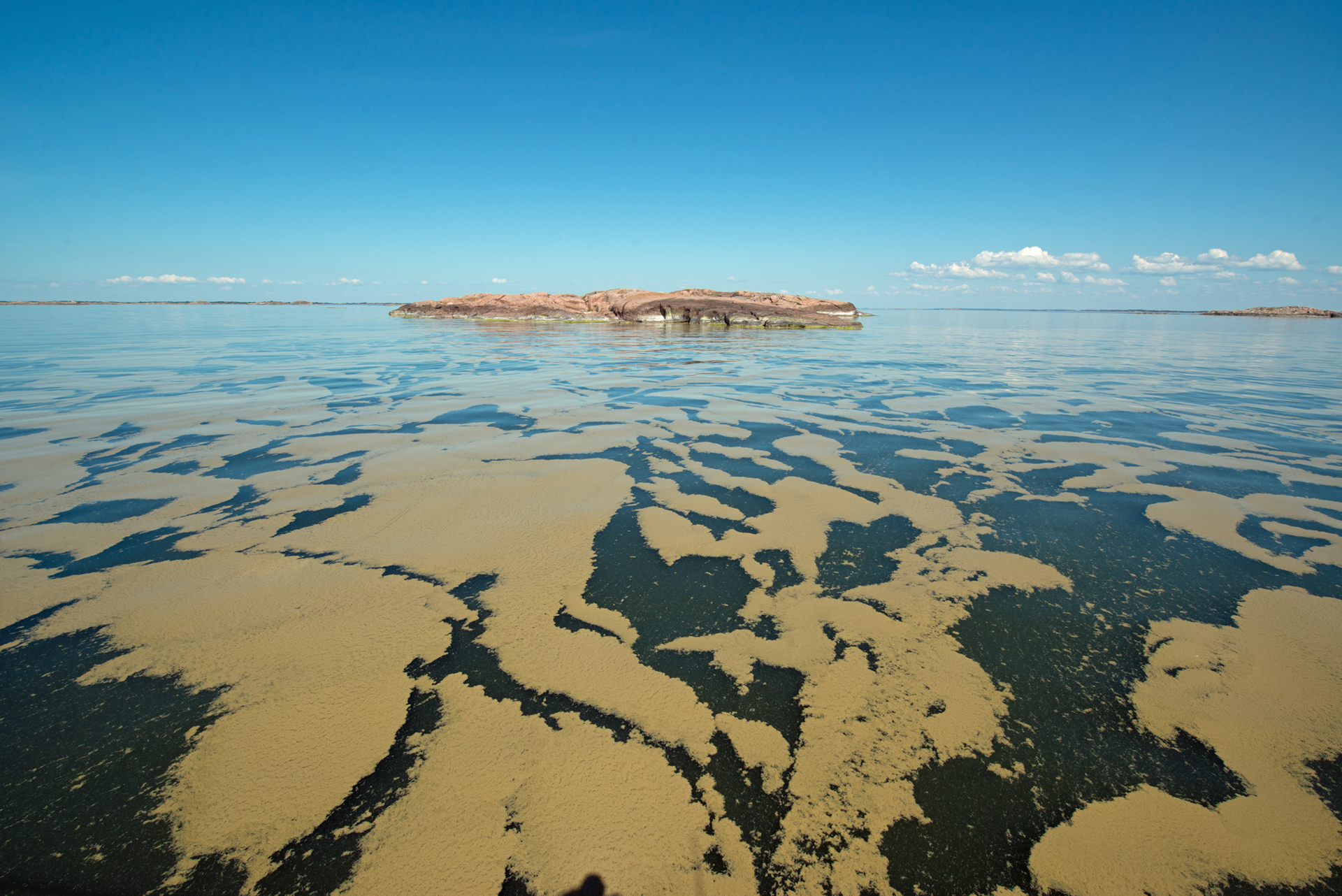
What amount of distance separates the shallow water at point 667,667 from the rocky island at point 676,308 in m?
20.2

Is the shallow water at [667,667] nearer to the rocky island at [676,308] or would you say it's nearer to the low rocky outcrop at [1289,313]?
the rocky island at [676,308]

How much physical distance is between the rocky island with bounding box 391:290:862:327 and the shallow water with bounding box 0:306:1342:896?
20.2m

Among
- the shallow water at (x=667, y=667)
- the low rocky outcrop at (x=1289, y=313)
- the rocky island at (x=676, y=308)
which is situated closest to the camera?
the shallow water at (x=667, y=667)

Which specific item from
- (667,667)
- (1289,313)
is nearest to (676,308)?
(667,667)

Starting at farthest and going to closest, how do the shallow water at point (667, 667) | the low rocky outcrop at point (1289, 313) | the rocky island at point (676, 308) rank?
1. the low rocky outcrop at point (1289, 313)
2. the rocky island at point (676, 308)
3. the shallow water at point (667, 667)

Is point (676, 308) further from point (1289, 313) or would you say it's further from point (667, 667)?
point (1289, 313)

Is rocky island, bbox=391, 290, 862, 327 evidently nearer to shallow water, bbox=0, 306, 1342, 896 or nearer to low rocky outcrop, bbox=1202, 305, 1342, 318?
shallow water, bbox=0, 306, 1342, 896

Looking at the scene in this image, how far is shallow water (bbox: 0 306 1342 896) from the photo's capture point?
1.21m

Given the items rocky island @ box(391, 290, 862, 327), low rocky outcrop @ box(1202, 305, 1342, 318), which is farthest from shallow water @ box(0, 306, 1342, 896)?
low rocky outcrop @ box(1202, 305, 1342, 318)

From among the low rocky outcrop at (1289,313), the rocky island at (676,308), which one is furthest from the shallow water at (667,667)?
the low rocky outcrop at (1289,313)

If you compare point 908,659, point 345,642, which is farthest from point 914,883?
point 345,642

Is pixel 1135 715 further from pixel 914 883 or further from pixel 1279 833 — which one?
pixel 914 883

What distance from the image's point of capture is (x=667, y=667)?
1.80 m

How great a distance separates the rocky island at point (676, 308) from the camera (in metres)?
23.6
